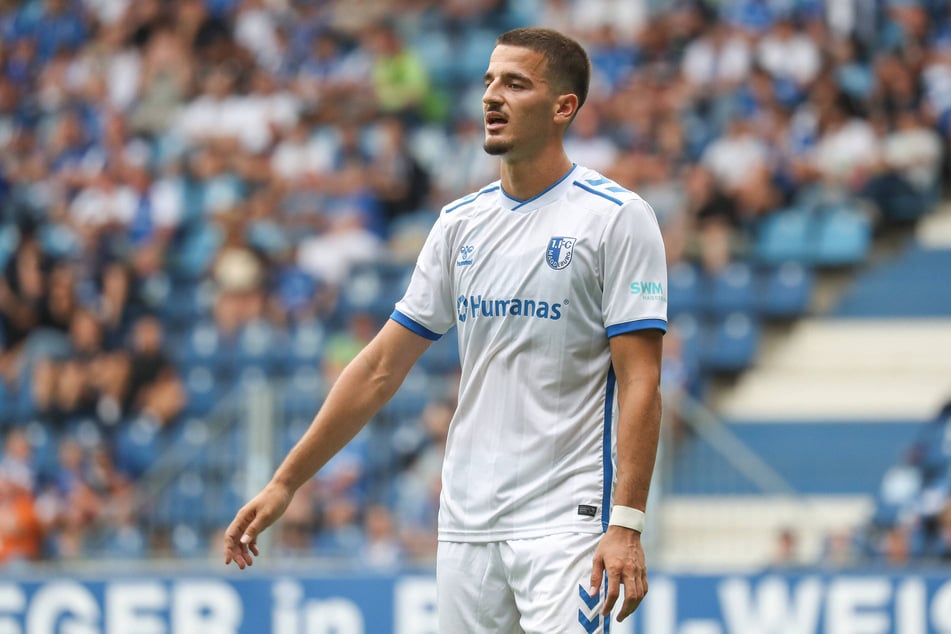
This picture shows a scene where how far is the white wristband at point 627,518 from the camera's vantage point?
14.2ft

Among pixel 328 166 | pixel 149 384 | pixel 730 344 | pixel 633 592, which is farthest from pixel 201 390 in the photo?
pixel 633 592

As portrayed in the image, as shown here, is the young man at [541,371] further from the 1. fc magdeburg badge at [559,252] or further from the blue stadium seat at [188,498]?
the blue stadium seat at [188,498]

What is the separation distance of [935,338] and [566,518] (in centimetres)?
925

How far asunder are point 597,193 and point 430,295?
587 millimetres

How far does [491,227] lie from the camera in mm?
4754

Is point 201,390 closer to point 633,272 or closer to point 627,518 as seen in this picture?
point 633,272

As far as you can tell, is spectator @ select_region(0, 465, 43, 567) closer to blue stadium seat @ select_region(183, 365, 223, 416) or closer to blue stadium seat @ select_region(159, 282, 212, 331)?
blue stadium seat @ select_region(183, 365, 223, 416)

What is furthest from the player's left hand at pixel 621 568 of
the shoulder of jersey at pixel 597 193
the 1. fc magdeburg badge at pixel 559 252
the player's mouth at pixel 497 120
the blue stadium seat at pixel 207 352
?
the blue stadium seat at pixel 207 352

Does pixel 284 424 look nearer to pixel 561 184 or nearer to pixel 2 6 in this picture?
pixel 561 184

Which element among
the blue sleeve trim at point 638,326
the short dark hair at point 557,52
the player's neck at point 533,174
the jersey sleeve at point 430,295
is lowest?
the blue sleeve trim at point 638,326

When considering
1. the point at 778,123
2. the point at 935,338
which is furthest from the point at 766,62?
the point at 935,338

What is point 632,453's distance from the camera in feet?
14.3

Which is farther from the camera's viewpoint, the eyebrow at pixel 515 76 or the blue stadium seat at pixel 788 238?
the blue stadium seat at pixel 788 238

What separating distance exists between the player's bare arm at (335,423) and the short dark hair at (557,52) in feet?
2.75
